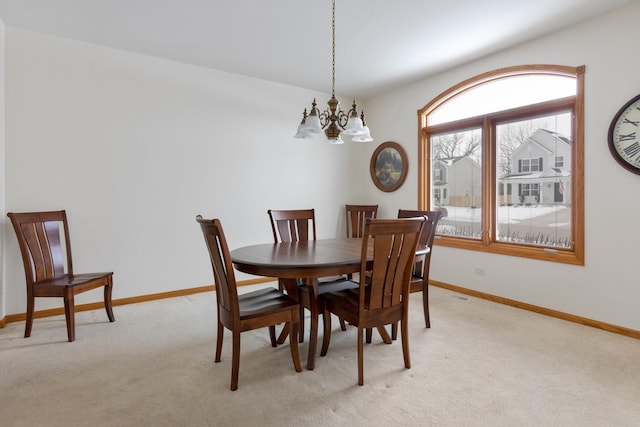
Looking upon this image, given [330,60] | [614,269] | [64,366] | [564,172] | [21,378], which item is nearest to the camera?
[21,378]

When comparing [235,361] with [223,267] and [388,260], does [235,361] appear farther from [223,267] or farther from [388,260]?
[388,260]

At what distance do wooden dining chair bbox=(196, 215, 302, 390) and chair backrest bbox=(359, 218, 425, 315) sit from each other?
0.50 metres

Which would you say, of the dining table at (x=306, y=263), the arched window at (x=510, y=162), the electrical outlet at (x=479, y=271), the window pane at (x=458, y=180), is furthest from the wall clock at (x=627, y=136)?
the dining table at (x=306, y=263)

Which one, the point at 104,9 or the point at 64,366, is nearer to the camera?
the point at 64,366

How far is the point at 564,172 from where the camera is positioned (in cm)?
330

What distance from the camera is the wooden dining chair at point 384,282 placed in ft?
6.50

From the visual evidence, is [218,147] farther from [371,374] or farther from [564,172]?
[564,172]

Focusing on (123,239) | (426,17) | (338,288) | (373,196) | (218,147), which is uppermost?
(426,17)

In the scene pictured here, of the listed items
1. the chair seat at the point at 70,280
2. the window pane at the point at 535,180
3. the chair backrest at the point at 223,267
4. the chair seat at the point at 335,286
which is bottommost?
the chair seat at the point at 335,286

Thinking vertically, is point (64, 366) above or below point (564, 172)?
below

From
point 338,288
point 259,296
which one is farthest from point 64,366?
point 338,288

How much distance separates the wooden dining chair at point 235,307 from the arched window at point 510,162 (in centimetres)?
263

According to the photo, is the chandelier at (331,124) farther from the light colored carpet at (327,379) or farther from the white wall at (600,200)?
the light colored carpet at (327,379)

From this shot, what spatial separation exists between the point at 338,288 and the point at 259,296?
621 millimetres
